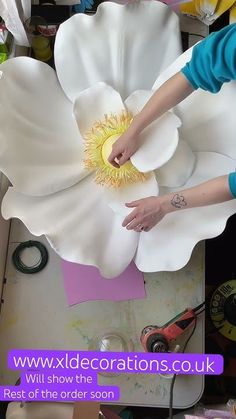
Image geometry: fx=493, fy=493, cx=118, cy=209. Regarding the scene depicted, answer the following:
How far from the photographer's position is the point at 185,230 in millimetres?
876

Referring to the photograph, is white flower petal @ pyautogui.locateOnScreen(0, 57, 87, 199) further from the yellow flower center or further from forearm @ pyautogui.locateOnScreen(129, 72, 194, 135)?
forearm @ pyautogui.locateOnScreen(129, 72, 194, 135)

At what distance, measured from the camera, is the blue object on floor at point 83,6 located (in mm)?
1032

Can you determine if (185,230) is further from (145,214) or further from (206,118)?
(206,118)

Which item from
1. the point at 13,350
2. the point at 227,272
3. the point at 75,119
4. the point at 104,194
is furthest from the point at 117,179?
the point at 227,272

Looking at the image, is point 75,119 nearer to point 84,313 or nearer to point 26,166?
point 26,166

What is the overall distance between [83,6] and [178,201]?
0.49 m

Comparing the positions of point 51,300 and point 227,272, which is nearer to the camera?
point 51,300

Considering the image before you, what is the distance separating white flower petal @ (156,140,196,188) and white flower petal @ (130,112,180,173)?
3cm

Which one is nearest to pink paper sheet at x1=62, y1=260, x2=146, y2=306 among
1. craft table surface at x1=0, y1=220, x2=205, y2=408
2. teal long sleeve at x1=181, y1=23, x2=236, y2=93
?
craft table surface at x1=0, y1=220, x2=205, y2=408

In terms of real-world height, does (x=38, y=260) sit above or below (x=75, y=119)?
below

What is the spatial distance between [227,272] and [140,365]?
0.51m

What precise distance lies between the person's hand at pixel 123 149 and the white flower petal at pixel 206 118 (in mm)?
105

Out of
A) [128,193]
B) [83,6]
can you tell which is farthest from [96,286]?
[83,6]

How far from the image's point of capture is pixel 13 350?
2.99ft
